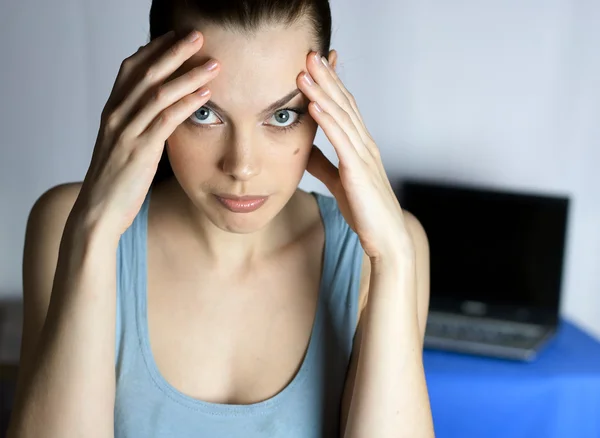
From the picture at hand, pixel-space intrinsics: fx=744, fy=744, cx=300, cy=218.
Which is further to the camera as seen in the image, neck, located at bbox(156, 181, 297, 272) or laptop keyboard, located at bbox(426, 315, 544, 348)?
laptop keyboard, located at bbox(426, 315, 544, 348)

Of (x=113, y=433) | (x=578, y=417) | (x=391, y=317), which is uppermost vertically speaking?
(x=391, y=317)

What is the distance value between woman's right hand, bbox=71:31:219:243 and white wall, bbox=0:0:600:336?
4.38ft

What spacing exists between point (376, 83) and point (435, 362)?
0.89 meters

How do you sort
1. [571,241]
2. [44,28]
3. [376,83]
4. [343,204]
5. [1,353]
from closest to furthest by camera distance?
[343,204] < [1,353] < [44,28] < [376,83] < [571,241]

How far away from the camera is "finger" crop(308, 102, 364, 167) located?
89cm

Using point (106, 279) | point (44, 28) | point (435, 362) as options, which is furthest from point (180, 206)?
point (44, 28)

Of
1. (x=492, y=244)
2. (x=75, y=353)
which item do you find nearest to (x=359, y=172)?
(x=75, y=353)

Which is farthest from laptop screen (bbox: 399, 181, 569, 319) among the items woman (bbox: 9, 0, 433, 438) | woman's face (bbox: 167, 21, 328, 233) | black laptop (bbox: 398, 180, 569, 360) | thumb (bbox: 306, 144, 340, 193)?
woman's face (bbox: 167, 21, 328, 233)

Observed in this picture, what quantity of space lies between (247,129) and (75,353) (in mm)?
327

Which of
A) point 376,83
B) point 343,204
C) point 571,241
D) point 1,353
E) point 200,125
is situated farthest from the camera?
point 571,241

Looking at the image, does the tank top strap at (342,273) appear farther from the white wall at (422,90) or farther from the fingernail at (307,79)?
the white wall at (422,90)

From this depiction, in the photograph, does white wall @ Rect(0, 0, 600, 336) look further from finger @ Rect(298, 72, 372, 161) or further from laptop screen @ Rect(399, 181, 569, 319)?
finger @ Rect(298, 72, 372, 161)

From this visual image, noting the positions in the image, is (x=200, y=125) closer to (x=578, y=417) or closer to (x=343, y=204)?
(x=343, y=204)

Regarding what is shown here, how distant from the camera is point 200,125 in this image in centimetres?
88
